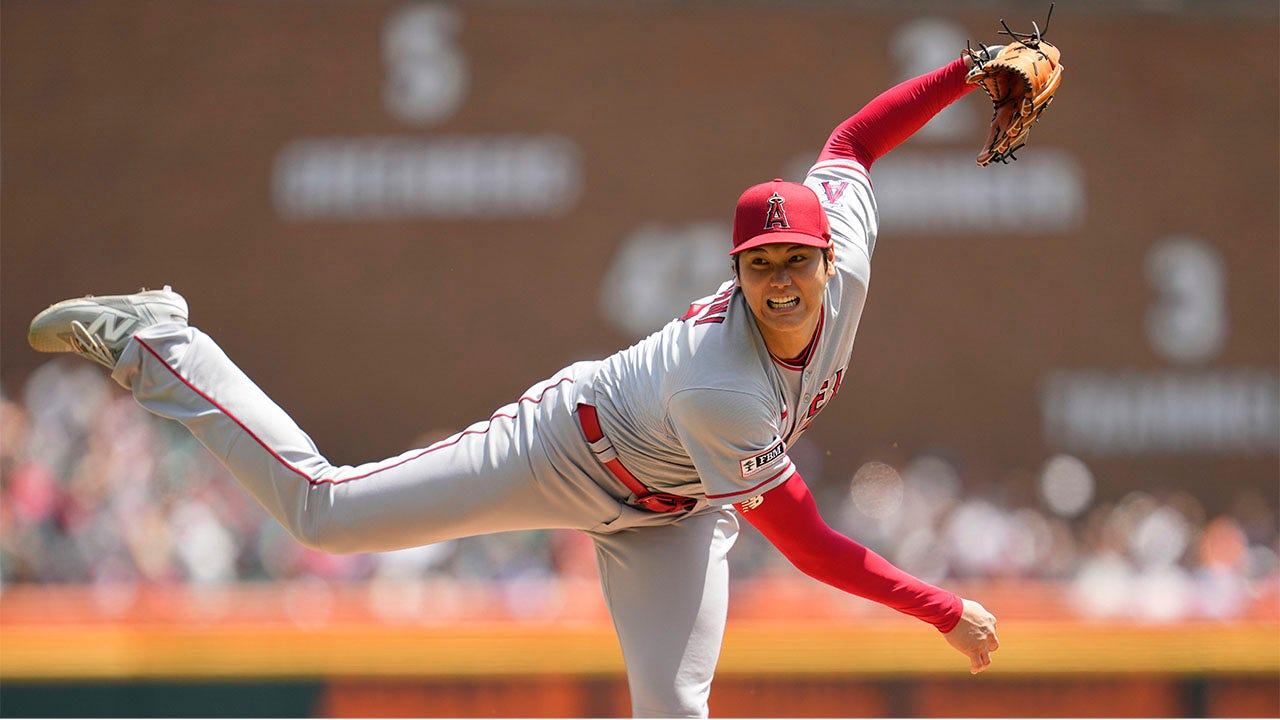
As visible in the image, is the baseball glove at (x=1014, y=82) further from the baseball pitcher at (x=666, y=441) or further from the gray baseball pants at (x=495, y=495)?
the gray baseball pants at (x=495, y=495)

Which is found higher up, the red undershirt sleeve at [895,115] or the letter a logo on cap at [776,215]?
the red undershirt sleeve at [895,115]

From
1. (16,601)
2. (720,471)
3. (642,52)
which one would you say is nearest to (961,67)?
(720,471)

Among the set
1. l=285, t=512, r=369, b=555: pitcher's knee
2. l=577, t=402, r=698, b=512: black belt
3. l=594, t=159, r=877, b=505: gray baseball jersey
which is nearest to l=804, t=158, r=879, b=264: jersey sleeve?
l=594, t=159, r=877, b=505: gray baseball jersey

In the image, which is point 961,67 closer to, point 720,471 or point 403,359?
point 720,471

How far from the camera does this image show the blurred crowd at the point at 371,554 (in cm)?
809

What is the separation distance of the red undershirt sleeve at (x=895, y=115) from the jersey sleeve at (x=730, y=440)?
3.02 ft

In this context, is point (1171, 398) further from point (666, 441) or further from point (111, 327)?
point (111, 327)

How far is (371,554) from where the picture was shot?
8680mm

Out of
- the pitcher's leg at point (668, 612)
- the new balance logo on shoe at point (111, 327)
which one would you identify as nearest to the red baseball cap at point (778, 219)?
the pitcher's leg at point (668, 612)

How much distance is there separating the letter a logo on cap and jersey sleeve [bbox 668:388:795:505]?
1.17 feet

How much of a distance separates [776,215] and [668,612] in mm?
1042

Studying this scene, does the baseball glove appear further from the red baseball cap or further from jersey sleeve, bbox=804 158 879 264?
the red baseball cap

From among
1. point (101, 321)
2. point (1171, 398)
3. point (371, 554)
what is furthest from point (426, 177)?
point (101, 321)

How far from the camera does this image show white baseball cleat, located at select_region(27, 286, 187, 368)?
3443mm
